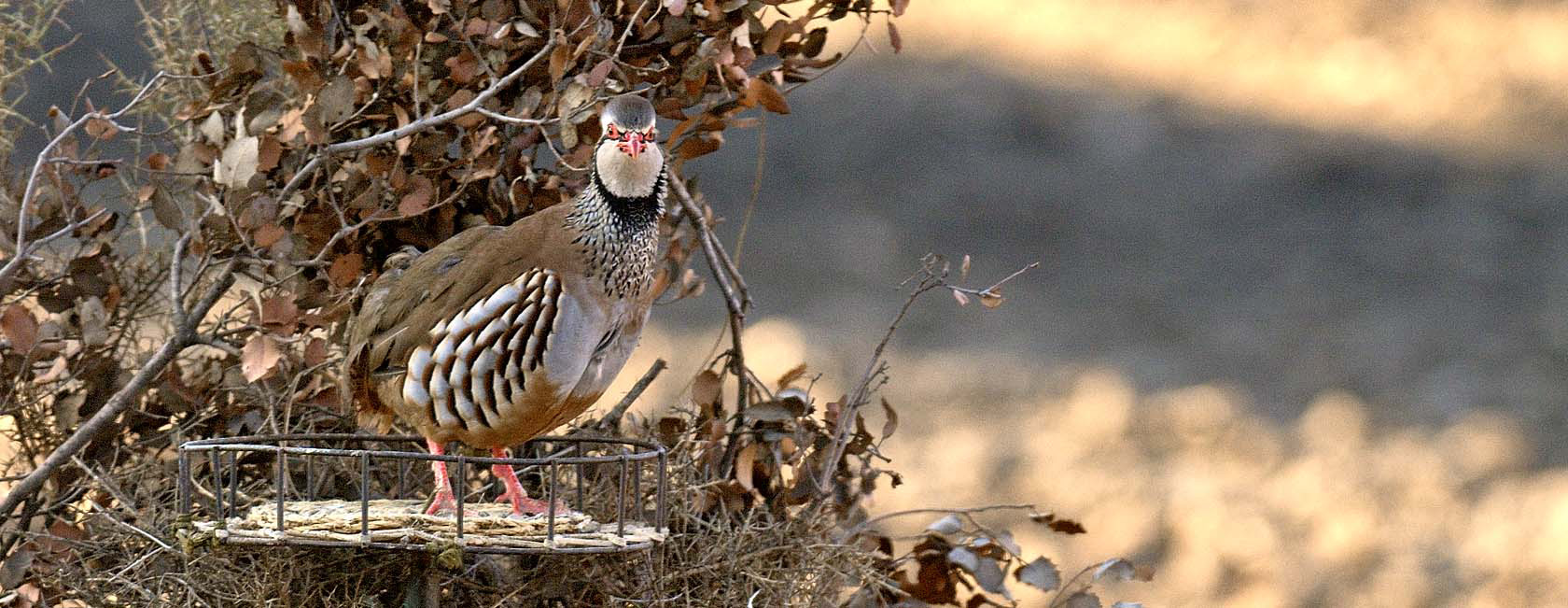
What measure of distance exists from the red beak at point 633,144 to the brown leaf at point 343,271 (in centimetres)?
43

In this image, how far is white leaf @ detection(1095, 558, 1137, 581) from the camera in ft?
6.64

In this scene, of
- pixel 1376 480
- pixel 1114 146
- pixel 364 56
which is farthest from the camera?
pixel 1114 146

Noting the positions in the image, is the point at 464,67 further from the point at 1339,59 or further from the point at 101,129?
the point at 1339,59

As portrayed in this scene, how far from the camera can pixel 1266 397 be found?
3.70 m

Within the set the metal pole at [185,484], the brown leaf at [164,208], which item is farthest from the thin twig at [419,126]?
the metal pole at [185,484]

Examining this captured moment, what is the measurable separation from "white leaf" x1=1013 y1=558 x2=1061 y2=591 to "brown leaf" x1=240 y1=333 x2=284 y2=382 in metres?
0.85

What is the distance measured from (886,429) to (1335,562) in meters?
1.58

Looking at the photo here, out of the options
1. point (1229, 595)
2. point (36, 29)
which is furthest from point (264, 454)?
point (1229, 595)

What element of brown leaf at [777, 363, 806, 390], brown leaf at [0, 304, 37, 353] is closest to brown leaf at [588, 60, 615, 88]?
brown leaf at [777, 363, 806, 390]

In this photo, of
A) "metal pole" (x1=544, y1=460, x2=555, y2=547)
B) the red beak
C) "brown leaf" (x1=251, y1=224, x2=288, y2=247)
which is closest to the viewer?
"metal pole" (x1=544, y1=460, x2=555, y2=547)

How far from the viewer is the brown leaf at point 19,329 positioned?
5.92 feet

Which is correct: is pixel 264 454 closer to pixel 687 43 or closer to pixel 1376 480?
pixel 687 43

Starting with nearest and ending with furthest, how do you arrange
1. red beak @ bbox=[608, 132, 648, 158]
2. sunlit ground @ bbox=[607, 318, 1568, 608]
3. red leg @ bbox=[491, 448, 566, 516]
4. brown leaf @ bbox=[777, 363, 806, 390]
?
red beak @ bbox=[608, 132, 648, 158] → red leg @ bbox=[491, 448, 566, 516] → brown leaf @ bbox=[777, 363, 806, 390] → sunlit ground @ bbox=[607, 318, 1568, 608]

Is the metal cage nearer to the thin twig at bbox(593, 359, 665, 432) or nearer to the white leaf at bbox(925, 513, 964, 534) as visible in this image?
the thin twig at bbox(593, 359, 665, 432)
